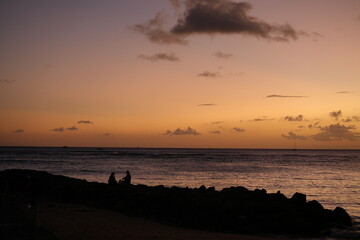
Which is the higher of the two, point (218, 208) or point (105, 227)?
point (218, 208)

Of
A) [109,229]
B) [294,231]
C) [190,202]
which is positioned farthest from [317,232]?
[109,229]

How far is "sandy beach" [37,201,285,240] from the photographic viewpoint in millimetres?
13766

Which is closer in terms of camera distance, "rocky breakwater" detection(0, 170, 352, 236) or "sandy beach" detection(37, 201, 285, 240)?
"sandy beach" detection(37, 201, 285, 240)

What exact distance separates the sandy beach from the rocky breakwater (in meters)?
1.07

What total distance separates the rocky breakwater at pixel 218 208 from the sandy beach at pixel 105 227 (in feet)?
3.52

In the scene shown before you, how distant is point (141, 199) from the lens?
2064 cm

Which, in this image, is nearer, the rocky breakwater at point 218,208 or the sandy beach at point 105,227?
the sandy beach at point 105,227

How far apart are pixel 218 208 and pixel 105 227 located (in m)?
5.72

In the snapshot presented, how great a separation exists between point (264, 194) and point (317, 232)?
17.3ft

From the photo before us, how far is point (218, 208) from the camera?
1872 cm

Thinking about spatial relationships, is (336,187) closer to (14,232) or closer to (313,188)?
(313,188)

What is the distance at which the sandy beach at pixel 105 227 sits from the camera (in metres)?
13.8

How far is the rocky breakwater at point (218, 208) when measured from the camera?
16.9 m

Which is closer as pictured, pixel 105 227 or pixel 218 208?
pixel 105 227
